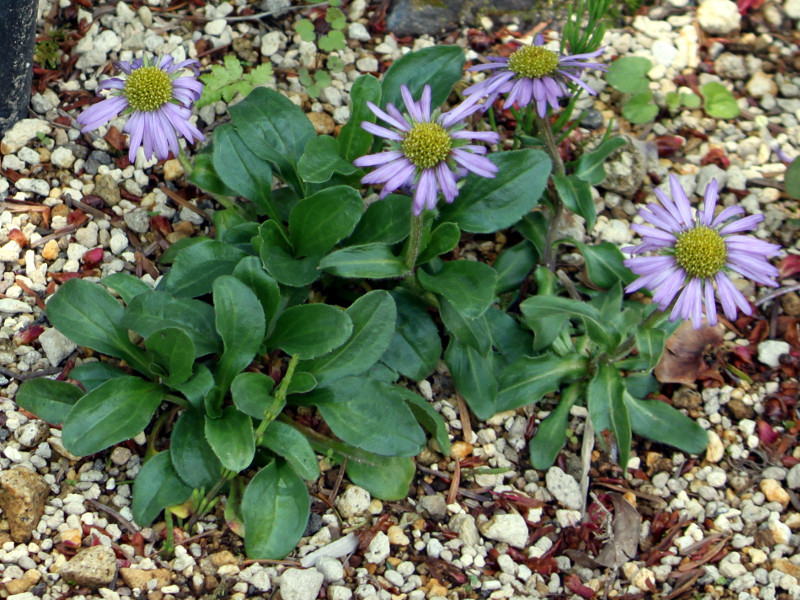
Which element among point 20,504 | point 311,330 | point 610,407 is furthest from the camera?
point 610,407

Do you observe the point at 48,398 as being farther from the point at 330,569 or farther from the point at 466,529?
the point at 466,529

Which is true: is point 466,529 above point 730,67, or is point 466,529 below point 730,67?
below

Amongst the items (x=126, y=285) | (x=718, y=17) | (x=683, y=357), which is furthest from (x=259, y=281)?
(x=718, y=17)

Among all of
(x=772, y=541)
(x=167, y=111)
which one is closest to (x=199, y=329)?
(x=167, y=111)

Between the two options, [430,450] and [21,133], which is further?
[21,133]

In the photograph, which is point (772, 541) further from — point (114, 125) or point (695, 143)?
point (114, 125)

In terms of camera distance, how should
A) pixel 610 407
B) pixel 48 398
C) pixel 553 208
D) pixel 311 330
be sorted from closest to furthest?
pixel 48 398 < pixel 311 330 < pixel 610 407 < pixel 553 208
